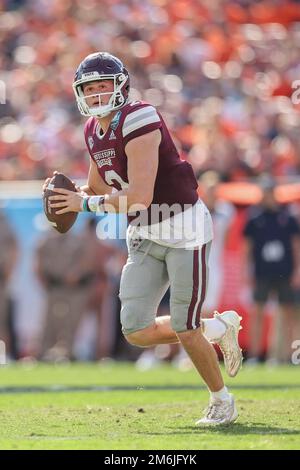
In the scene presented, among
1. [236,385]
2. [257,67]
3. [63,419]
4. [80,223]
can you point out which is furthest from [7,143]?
[63,419]

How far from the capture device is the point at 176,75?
14289mm

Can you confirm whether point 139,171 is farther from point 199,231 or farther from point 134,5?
point 134,5

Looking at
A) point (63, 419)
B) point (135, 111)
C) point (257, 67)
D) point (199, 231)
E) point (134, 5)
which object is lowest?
point (63, 419)

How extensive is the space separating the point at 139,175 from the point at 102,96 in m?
0.51

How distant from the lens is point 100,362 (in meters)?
12.0

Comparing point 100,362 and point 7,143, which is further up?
point 7,143

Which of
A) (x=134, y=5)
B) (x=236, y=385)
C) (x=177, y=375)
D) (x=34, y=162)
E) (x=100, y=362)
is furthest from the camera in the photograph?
(x=134, y=5)

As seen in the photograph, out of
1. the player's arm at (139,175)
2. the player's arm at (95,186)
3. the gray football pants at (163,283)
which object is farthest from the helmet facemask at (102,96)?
the gray football pants at (163,283)

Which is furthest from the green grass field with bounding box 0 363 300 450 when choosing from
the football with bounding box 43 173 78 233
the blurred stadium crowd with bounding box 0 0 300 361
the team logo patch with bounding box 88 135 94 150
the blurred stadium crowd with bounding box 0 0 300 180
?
the blurred stadium crowd with bounding box 0 0 300 180

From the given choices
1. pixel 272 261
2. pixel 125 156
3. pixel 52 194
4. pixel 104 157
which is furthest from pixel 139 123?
pixel 272 261

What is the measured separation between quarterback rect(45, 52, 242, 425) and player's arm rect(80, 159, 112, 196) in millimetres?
157

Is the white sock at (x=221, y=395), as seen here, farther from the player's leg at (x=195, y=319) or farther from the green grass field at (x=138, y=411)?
the green grass field at (x=138, y=411)

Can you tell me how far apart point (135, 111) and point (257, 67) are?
8249 mm

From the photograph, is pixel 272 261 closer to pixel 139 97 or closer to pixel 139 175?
pixel 139 97
